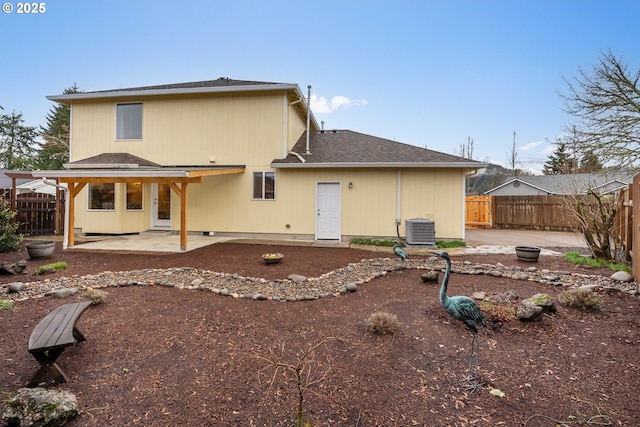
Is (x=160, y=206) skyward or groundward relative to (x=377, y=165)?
groundward

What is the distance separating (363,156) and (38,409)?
9497 mm

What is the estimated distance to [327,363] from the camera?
262 centimetres

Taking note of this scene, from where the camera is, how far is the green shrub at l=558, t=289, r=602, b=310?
3809mm

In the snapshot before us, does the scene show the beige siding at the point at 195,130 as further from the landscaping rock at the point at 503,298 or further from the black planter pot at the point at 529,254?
the landscaping rock at the point at 503,298

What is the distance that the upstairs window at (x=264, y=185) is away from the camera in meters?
10.5

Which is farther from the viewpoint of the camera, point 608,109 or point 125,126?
point 125,126

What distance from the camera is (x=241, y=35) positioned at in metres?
12.1

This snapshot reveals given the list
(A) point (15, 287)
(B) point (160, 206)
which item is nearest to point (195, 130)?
(B) point (160, 206)

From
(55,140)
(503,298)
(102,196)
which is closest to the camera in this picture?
(503,298)

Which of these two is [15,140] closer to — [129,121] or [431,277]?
[129,121]

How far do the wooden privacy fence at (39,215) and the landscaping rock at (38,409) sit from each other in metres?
11.7

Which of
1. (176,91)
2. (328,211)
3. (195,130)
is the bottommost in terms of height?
(328,211)

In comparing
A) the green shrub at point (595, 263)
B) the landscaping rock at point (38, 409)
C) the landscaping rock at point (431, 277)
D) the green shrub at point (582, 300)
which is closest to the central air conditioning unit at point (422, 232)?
the green shrub at point (595, 263)

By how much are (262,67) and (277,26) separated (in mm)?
4121
